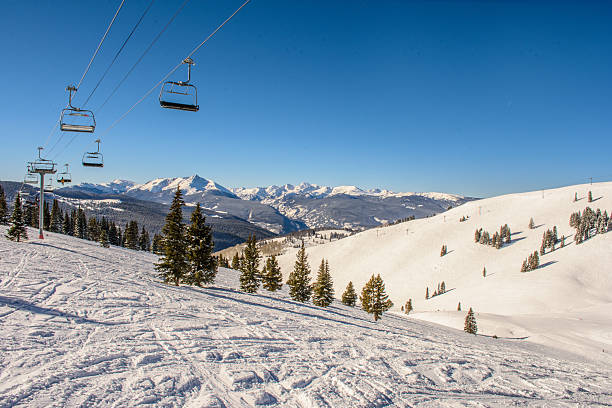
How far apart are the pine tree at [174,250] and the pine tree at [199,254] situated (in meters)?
0.68

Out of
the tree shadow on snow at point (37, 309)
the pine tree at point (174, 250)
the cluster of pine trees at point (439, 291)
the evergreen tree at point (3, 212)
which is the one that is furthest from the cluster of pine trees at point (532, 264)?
the evergreen tree at point (3, 212)

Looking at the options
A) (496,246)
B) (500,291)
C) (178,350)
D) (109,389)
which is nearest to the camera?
(109,389)

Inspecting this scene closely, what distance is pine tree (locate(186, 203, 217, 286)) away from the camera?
26266 mm

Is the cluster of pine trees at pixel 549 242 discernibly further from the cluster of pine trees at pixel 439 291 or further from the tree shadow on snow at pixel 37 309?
the tree shadow on snow at pixel 37 309

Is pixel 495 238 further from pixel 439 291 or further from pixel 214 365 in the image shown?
pixel 214 365

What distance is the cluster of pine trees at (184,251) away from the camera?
25.1 metres

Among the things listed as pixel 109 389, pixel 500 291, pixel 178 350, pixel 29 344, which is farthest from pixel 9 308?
pixel 500 291

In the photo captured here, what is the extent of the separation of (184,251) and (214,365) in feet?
68.7

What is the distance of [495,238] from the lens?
14350 cm

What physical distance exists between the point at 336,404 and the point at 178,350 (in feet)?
14.4

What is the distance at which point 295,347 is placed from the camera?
947cm

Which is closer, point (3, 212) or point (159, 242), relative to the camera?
point (159, 242)

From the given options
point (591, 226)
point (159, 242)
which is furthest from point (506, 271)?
point (159, 242)

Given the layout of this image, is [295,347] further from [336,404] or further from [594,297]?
[594,297]
